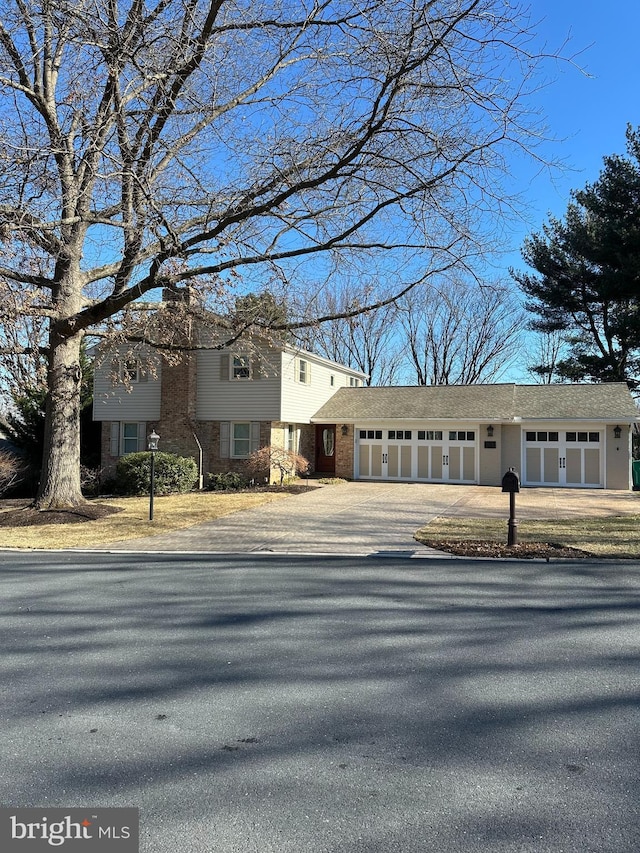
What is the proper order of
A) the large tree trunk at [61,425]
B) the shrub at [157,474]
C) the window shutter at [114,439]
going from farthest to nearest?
the window shutter at [114,439]
the shrub at [157,474]
the large tree trunk at [61,425]

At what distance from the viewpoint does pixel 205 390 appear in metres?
24.0

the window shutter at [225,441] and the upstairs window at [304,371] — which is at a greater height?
the upstairs window at [304,371]

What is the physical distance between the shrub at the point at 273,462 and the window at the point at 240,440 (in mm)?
671

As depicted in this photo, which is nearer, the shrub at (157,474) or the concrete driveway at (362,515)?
the concrete driveway at (362,515)

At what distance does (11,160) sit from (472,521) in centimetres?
1082

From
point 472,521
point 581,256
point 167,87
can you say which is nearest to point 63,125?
point 167,87

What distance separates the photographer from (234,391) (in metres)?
23.4

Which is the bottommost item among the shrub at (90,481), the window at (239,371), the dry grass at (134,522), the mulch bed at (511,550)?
the dry grass at (134,522)

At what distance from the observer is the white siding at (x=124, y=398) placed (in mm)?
24781

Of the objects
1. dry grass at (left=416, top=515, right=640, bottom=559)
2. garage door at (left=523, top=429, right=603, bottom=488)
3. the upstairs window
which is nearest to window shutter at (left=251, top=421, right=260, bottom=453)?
the upstairs window

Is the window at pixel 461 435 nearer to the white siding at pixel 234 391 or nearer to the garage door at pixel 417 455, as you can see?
the garage door at pixel 417 455

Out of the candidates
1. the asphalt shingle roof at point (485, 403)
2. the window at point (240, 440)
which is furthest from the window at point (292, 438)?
the window at point (240, 440)

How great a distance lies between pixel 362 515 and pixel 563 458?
37.6 ft

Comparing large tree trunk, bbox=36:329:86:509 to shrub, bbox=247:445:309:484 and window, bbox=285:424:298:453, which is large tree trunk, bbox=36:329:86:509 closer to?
shrub, bbox=247:445:309:484
